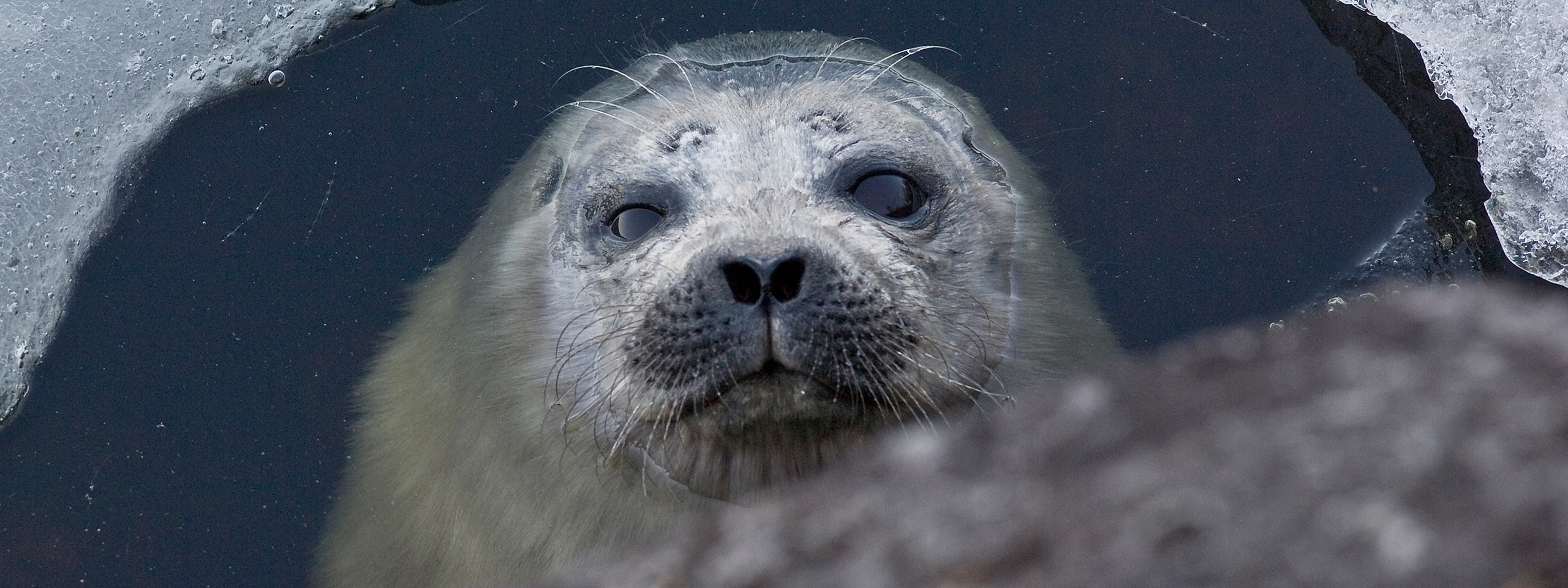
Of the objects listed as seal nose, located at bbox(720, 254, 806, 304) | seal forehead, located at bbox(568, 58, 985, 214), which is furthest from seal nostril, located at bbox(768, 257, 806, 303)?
seal forehead, located at bbox(568, 58, 985, 214)

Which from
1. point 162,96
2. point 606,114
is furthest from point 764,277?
point 162,96

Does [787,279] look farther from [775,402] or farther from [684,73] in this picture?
[684,73]

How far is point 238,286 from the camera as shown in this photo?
3523mm

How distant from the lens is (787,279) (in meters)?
2.17

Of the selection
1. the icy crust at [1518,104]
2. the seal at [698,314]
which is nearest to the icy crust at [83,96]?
the seal at [698,314]

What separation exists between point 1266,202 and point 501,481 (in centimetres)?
231

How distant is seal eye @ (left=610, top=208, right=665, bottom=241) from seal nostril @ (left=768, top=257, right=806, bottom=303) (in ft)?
2.32

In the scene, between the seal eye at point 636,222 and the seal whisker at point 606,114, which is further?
the seal whisker at point 606,114

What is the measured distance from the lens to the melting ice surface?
3.02 meters

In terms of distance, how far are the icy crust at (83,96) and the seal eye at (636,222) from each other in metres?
1.42

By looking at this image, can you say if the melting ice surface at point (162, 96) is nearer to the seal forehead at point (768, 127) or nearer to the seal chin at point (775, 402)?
the seal forehead at point (768, 127)

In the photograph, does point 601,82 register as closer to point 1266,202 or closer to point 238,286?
point 238,286

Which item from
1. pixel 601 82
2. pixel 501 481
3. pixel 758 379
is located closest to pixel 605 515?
pixel 501 481

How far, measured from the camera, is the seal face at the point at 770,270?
7.27 feet
